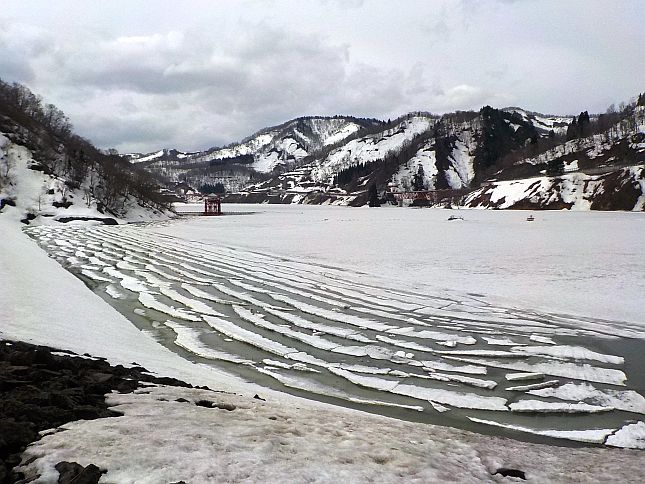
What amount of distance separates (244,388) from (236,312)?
207 inches

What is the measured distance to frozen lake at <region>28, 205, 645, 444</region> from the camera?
23.0 ft

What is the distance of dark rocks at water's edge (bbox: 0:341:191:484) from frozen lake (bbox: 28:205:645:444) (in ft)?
8.11

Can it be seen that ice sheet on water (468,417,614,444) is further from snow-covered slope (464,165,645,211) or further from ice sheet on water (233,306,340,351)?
snow-covered slope (464,165,645,211)

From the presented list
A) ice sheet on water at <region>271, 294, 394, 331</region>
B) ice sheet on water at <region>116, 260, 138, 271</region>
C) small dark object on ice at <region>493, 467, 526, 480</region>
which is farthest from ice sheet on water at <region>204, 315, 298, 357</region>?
ice sheet on water at <region>116, 260, 138, 271</region>

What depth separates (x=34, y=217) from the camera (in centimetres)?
5697

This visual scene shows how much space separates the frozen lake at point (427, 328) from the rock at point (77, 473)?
14.0 feet

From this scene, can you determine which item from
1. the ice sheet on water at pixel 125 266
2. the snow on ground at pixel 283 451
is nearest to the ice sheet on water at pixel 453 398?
the snow on ground at pixel 283 451

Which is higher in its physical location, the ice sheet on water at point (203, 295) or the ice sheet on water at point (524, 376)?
the ice sheet on water at point (203, 295)

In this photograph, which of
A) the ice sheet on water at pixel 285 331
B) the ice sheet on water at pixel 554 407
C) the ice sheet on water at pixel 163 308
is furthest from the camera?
the ice sheet on water at pixel 163 308

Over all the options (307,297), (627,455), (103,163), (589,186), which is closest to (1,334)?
(307,297)

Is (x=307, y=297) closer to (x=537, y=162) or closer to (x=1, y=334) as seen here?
(x=1, y=334)

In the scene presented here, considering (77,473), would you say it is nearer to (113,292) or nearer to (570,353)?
(570,353)

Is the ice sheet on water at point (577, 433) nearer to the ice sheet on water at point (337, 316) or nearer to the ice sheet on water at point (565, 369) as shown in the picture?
the ice sheet on water at point (565, 369)

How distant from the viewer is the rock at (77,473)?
323 cm
